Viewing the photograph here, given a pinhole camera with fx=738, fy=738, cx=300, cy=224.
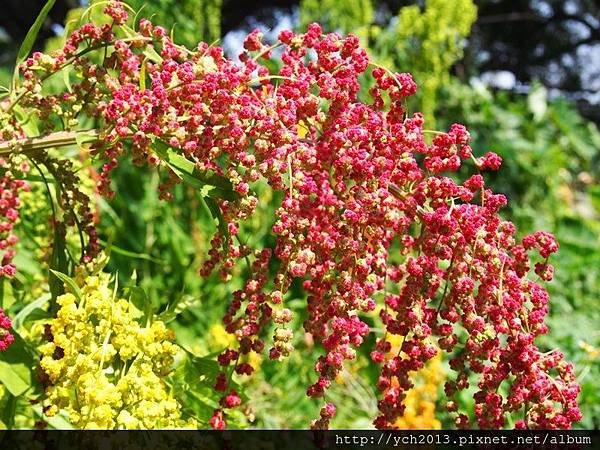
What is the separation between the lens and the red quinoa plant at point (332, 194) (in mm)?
798

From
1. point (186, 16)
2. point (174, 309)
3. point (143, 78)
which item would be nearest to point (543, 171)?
point (186, 16)

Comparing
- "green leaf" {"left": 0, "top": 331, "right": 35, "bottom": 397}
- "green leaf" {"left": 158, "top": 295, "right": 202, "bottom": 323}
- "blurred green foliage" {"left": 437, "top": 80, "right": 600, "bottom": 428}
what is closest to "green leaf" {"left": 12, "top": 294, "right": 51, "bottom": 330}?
"green leaf" {"left": 0, "top": 331, "right": 35, "bottom": 397}

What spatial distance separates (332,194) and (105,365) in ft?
1.10


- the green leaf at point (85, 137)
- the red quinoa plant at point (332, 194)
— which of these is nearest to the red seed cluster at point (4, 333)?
the red quinoa plant at point (332, 194)

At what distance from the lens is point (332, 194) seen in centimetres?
83

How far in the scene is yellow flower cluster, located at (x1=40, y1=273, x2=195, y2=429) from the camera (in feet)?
2.59

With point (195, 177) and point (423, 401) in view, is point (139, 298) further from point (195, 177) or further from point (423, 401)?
point (423, 401)

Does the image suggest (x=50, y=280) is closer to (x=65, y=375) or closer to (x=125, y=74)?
(x=65, y=375)

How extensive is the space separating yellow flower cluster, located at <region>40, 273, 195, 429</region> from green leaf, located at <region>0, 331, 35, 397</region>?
0.11 meters

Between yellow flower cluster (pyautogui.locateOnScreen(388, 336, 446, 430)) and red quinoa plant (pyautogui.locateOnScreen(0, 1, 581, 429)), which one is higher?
red quinoa plant (pyautogui.locateOnScreen(0, 1, 581, 429))

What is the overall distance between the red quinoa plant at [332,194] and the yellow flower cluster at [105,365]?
0.07m

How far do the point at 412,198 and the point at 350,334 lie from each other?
6.8 inches

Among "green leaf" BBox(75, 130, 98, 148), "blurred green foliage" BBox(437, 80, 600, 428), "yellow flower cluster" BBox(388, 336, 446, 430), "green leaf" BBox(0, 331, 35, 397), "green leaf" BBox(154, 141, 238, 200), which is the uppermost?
"green leaf" BBox(75, 130, 98, 148)

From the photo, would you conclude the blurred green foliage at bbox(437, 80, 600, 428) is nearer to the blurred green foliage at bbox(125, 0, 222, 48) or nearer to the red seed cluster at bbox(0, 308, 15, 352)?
the blurred green foliage at bbox(125, 0, 222, 48)
